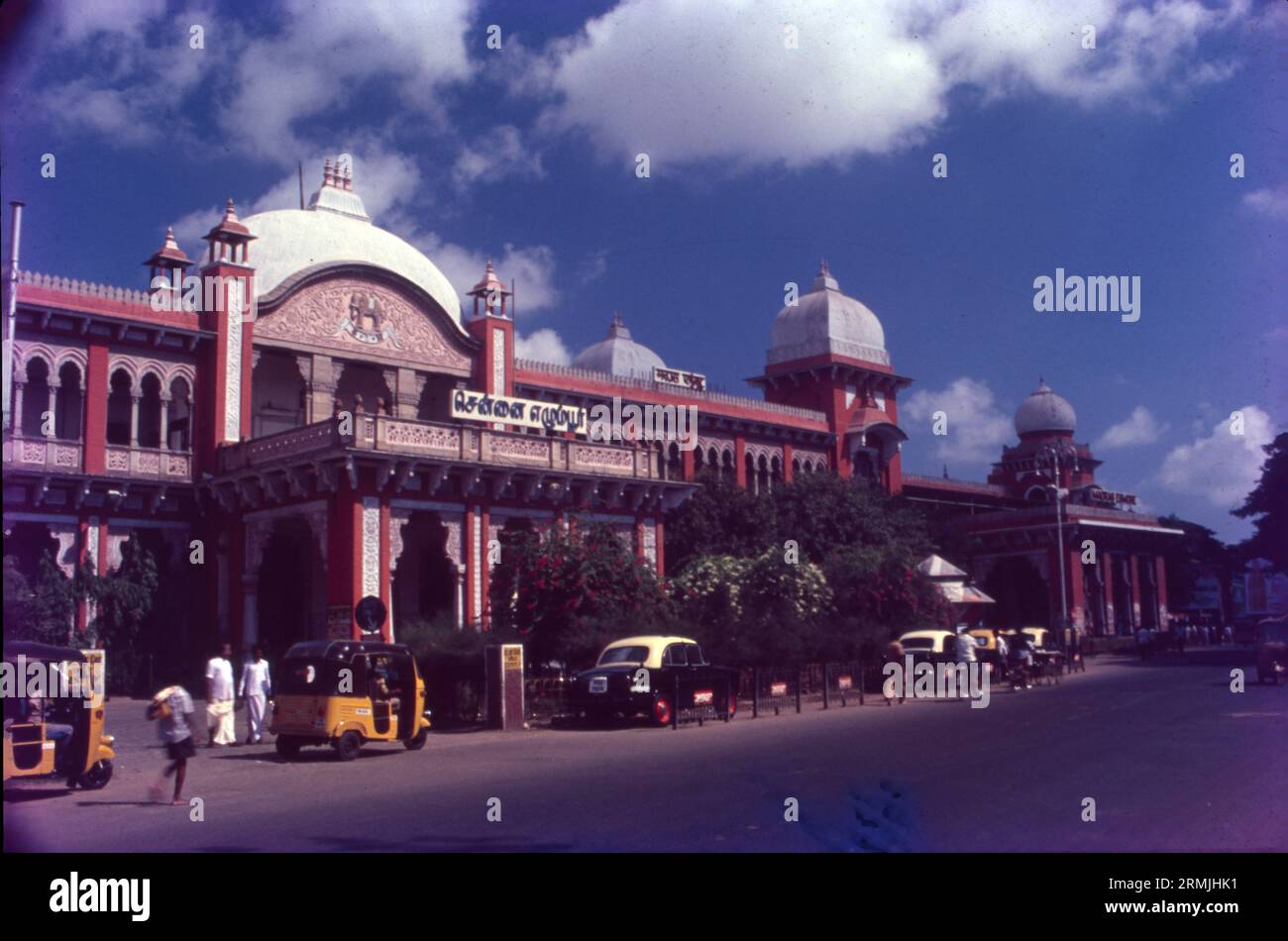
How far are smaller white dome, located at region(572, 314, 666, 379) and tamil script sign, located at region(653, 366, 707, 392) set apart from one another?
6747 millimetres

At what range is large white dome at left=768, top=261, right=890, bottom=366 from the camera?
45688 millimetres

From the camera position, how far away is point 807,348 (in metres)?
45.7

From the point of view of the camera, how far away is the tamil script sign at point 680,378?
39219mm

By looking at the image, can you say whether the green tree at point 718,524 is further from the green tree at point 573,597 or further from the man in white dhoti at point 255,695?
the man in white dhoti at point 255,695

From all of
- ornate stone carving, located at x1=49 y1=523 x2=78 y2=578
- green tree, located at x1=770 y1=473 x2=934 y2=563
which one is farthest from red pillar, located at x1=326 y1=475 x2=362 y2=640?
green tree, located at x1=770 y1=473 x2=934 y2=563

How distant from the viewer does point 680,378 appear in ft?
131

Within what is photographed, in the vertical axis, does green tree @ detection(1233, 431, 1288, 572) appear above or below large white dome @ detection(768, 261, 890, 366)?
below

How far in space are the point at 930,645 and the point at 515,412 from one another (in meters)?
11.9

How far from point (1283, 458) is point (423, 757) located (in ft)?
61.9

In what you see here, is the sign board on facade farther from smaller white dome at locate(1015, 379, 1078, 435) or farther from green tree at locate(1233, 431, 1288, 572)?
smaller white dome at locate(1015, 379, 1078, 435)

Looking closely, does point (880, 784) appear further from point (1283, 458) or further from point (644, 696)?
point (1283, 458)

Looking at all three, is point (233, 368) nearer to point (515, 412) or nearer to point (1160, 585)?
point (515, 412)
